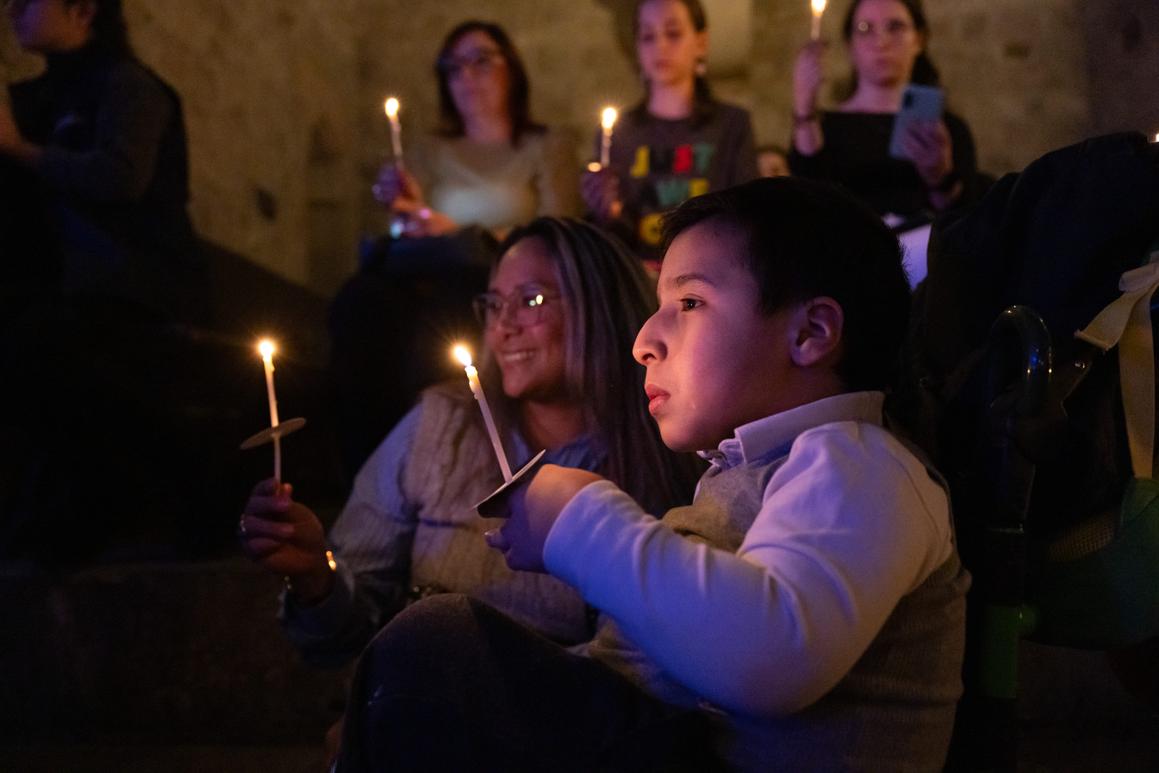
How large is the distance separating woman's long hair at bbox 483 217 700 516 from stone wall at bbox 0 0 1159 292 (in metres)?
2.15

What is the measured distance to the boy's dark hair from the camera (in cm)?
108

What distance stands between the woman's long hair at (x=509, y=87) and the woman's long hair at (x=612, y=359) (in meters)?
1.63

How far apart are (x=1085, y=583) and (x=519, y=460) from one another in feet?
3.43

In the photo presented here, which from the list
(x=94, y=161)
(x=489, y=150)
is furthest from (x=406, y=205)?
(x=94, y=161)

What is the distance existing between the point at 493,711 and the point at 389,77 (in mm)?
5691

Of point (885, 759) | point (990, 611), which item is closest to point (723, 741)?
point (885, 759)

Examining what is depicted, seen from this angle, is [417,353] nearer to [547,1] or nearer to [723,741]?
[723,741]

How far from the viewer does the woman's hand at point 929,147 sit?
2658mm

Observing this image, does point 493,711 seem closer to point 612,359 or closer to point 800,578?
point 800,578

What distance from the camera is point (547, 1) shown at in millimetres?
5789

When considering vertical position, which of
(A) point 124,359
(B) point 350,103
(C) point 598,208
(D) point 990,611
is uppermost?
(B) point 350,103

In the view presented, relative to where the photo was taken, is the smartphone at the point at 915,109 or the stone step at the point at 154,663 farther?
the smartphone at the point at 915,109

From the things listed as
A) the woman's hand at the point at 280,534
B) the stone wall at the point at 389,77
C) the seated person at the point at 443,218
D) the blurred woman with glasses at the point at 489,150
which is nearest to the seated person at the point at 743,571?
the woman's hand at the point at 280,534

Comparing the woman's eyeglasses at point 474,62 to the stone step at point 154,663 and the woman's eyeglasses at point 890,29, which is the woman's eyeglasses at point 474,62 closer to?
Result: the woman's eyeglasses at point 890,29
